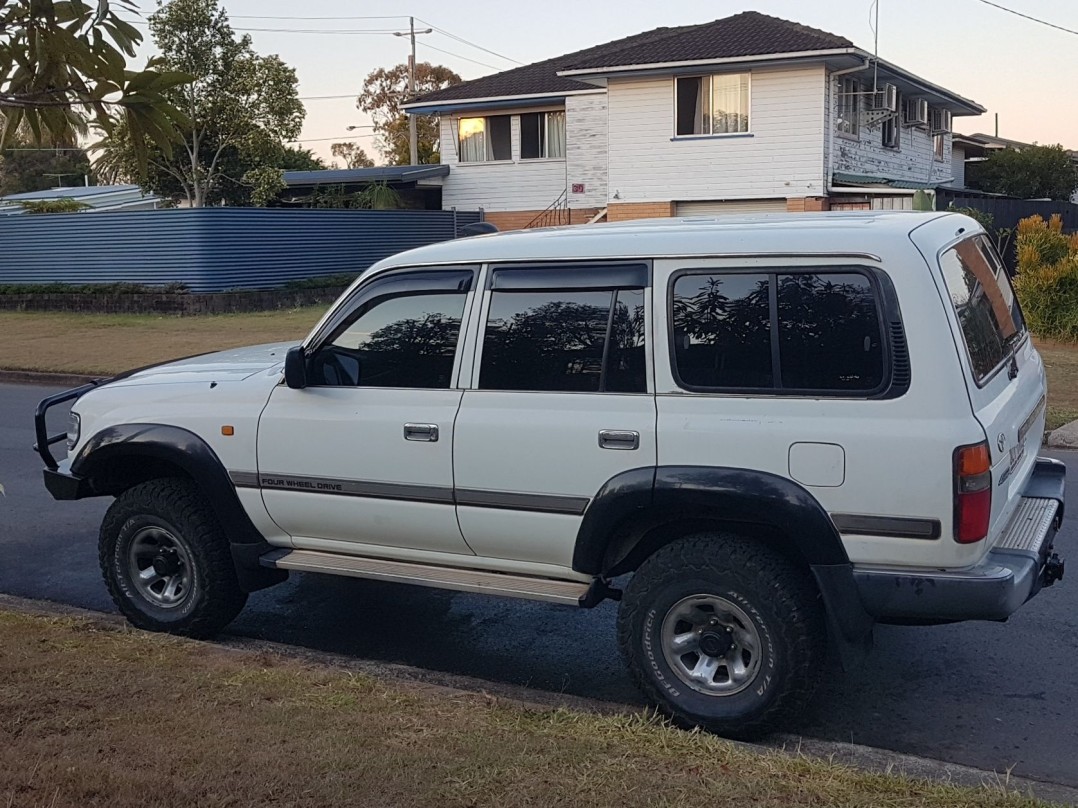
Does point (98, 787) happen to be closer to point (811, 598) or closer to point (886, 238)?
point (811, 598)

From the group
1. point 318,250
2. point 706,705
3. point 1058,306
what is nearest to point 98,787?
point 706,705

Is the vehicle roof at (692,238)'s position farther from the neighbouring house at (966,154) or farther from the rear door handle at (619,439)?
the neighbouring house at (966,154)

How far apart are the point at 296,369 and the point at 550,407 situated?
1224mm

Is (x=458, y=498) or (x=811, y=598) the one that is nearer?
(x=811, y=598)

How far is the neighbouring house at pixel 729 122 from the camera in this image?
87.9ft

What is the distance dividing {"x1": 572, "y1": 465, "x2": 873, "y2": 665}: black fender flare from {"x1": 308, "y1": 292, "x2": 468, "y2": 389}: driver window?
3.27 feet

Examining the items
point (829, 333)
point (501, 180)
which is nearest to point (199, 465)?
point (829, 333)

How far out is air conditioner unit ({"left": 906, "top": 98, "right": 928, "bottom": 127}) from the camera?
32.5m

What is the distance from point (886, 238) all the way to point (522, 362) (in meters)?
1.56

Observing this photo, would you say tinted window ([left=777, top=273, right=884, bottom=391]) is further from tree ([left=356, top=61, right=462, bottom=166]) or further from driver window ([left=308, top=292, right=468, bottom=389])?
tree ([left=356, top=61, right=462, bottom=166])

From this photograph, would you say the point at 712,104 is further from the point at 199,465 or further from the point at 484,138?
the point at 199,465

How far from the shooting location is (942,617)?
13.9 feet

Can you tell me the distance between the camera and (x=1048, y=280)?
56.3ft

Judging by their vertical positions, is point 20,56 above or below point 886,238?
above
